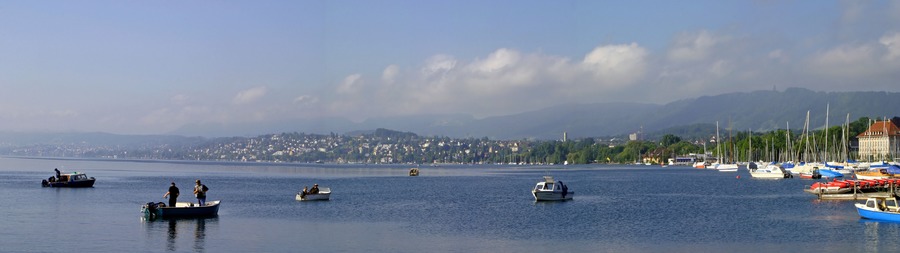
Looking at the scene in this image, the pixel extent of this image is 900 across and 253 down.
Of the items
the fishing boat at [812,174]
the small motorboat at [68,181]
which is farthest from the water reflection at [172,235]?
the fishing boat at [812,174]

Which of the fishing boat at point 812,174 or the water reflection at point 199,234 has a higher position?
the fishing boat at point 812,174

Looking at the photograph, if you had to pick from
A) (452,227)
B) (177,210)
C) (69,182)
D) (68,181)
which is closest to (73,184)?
(69,182)

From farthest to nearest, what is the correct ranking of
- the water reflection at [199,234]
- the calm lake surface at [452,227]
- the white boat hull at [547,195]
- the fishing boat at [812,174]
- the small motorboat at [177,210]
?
the fishing boat at [812,174] → the white boat hull at [547,195] → the small motorboat at [177,210] → the calm lake surface at [452,227] → the water reflection at [199,234]

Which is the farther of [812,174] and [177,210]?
[812,174]

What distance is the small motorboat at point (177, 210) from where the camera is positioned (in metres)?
53.7

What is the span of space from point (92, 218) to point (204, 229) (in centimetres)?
1108

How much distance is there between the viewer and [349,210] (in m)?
66.8

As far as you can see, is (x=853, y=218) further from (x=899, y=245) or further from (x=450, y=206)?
(x=450, y=206)

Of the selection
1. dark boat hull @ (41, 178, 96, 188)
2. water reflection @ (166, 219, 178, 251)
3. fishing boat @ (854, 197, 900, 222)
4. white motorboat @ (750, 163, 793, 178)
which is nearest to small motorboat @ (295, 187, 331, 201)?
water reflection @ (166, 219, 178, 251)

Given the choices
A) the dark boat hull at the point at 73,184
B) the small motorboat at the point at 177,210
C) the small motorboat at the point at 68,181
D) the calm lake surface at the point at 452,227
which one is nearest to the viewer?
the calm lake surface at the point at 452,227

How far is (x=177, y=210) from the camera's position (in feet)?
180

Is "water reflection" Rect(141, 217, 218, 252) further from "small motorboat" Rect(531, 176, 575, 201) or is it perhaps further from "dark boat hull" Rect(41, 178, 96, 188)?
"dark boat hull" Rect(41, 178, 96, 188)

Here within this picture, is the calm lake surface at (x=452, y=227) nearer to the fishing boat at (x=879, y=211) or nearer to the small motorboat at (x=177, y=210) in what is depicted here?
the fishing boat at (x=879, y=211)

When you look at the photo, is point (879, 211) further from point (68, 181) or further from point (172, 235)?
point (68, 181)
